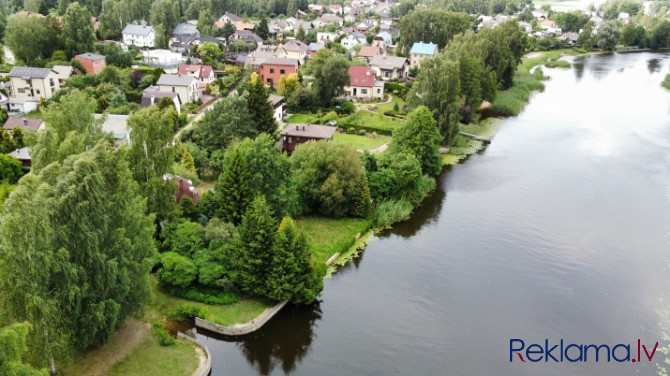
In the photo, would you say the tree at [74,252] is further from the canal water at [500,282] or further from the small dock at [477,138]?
the small dock at [477,138]

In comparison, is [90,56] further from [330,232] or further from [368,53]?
[330,232]

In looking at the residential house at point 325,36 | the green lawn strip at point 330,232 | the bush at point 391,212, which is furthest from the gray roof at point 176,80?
the residential house at point 325,36

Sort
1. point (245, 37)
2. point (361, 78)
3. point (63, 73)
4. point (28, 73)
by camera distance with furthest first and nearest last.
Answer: point (245, 37) → point (361, 78) → point (63, 73) → point (28, 73)

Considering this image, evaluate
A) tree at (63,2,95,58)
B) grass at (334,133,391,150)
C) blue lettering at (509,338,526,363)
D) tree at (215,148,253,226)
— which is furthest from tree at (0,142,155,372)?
tree at (63,2,95,58)

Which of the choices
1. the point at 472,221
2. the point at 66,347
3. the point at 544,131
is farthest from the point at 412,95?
the point at 66,347

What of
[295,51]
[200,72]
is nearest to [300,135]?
[200,72]

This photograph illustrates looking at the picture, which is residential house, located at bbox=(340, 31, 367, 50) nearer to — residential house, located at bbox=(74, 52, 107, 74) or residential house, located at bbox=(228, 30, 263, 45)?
residential house, located at bbox=(228, 30, 263, 45)
